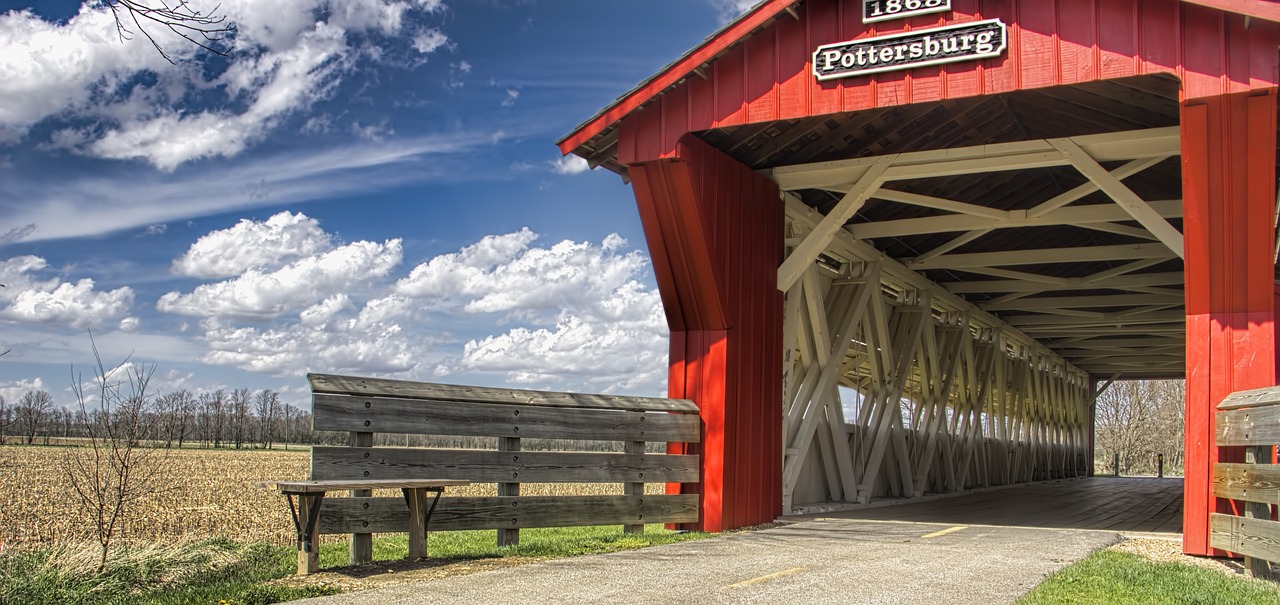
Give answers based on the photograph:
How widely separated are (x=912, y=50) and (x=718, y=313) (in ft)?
9.80

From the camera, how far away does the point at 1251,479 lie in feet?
24.5

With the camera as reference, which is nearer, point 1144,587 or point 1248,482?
point 1144,587

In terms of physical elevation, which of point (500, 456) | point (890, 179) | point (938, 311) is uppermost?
point (890, 179)

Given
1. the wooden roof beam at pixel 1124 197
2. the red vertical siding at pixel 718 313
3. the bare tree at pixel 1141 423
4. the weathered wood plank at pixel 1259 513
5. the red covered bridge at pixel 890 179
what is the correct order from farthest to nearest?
the bare tree at pixel 1141 423, the red vertical siding at pixel 718 313, the wooden roof beam at pixel 1124 197, the red covered bridge at pixel 890 179, the weathered wood plank at pixel 1259 513

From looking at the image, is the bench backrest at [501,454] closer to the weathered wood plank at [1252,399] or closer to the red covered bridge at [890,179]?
the red covered bridge at [890,179]

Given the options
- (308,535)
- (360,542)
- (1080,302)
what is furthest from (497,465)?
(1080,302)

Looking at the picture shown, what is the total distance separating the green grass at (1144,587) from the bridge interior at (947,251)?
3642mm

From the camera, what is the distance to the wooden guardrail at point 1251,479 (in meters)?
7.10

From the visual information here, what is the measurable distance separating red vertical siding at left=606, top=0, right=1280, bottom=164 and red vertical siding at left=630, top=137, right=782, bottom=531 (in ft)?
1.59

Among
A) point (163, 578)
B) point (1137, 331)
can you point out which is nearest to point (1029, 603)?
point (163, 578)

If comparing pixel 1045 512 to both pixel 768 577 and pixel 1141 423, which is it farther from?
pixel 1141 423

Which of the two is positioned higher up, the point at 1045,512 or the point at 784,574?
the point at 784,574

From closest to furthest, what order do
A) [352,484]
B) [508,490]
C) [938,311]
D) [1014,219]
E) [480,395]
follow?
[352,484] < [480,395] < [508,490] < [1014,219] < [938,311]

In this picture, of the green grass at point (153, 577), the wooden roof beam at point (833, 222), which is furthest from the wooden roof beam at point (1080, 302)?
the green grass at point (153, 577)
